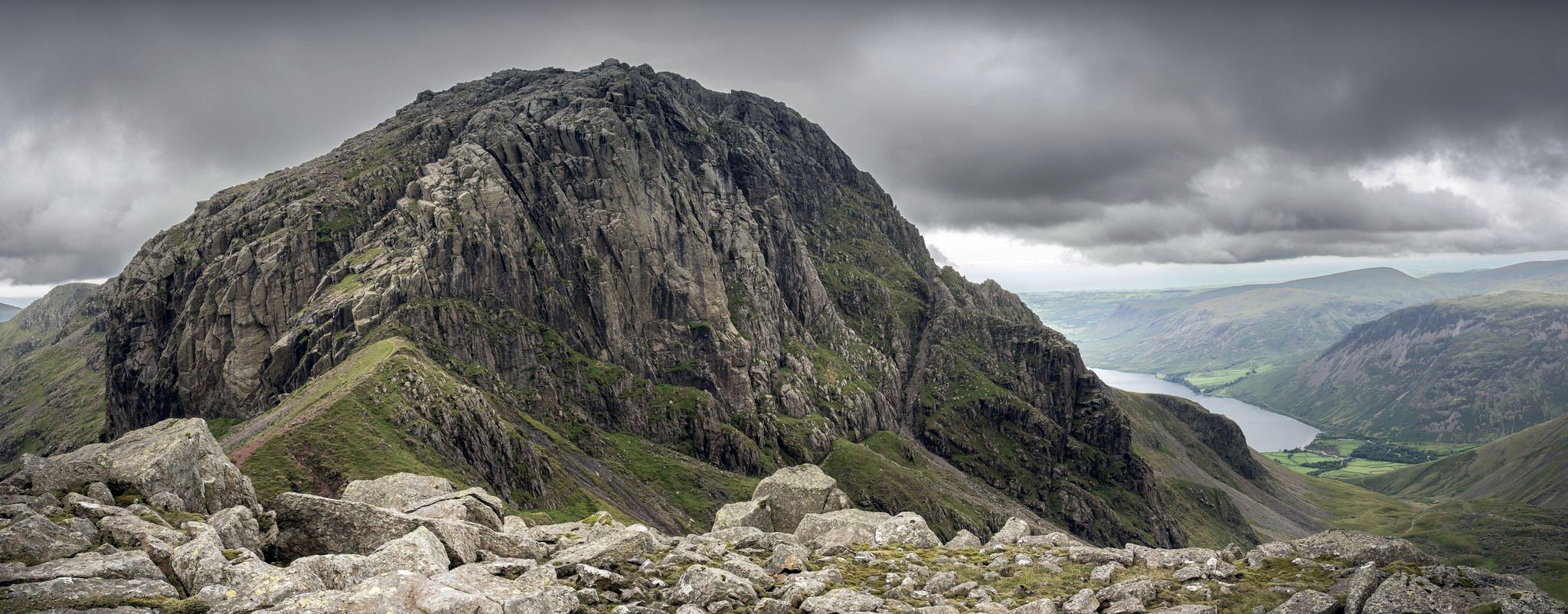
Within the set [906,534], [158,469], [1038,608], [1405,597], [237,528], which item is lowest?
[906,534]

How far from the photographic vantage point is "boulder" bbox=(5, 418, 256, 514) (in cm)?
2395

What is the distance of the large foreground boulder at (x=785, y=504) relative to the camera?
53312mm

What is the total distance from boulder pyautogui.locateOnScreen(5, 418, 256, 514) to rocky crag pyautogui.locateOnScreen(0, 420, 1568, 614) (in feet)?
0.29

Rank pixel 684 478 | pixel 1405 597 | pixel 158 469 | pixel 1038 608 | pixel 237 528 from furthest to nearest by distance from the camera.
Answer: pixel 684 478 → pixel 158 469 → pixel 1038 608 → pixel 237 528 → pixel 1405 597

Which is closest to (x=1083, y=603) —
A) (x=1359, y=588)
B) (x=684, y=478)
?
(x=1359, y=588)

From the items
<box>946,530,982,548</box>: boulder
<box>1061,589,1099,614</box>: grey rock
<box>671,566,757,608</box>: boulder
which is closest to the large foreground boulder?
<box>946,530,982,548</box>: boulder

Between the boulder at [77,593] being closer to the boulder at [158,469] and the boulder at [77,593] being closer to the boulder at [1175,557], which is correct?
the boulder at [158,469]

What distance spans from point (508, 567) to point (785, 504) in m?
34.6

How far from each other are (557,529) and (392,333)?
132 m

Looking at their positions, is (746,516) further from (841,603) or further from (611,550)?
(841,603)

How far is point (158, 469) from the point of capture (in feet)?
86.3

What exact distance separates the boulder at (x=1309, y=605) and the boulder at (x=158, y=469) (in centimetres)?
4126

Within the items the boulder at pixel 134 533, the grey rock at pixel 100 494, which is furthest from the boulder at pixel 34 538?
the grey rock at pixel 100 494

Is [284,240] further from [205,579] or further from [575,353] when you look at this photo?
[205,579]
